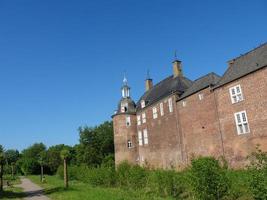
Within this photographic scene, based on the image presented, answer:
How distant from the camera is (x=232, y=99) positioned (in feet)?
91.8

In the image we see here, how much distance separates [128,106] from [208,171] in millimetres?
38547

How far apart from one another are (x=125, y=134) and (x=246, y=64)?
24686mm

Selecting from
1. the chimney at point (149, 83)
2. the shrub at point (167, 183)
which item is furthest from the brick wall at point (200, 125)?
the chimney at point (149, 83)

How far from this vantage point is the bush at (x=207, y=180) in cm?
1172

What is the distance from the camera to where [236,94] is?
90.7ft

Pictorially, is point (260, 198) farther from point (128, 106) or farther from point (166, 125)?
point (128, 106)

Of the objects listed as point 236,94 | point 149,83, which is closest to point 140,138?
point 149,83

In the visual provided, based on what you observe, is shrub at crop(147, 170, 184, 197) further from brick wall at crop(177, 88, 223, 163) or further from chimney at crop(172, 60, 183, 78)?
chimney at crop(172, 60, 183, 78)

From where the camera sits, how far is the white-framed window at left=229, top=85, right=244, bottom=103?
27.1 m

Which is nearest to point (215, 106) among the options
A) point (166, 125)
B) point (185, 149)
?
point (185, 149)

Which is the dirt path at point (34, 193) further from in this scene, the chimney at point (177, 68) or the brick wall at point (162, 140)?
the chimney at point (177, 68)

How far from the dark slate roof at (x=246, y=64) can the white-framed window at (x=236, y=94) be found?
0.86 meters

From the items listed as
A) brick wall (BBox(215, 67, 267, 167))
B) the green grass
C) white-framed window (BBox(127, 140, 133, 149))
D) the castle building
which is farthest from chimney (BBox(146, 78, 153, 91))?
the green grass

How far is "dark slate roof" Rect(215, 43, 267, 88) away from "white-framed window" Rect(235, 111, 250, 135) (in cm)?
338
